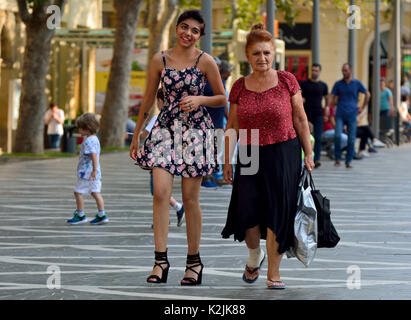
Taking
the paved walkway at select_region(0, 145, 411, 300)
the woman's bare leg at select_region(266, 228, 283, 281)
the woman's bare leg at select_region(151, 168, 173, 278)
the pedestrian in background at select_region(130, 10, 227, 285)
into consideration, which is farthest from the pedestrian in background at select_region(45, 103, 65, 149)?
the woman's bare leg at select_region(266, 228, 283, 281)

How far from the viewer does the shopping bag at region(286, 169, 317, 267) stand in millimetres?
8258

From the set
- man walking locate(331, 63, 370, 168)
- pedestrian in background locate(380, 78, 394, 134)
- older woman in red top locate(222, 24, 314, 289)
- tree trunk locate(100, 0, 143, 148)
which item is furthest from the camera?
pedestrian in background locate(380, 78, 394, 134)

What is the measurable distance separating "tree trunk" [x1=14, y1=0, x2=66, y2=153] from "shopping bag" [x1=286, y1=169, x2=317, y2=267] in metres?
19.9

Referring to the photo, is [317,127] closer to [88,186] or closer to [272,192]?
[88,186]

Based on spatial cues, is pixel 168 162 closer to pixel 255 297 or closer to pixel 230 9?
pixel 255 297

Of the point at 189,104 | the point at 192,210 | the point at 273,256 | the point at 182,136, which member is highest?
the point at 189,104

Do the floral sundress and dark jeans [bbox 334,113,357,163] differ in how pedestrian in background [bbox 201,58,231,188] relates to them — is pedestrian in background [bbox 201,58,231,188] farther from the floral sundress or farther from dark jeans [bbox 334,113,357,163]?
dark jeans [bbox 334,113,357,163]

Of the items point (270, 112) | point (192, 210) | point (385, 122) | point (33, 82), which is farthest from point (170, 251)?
point (385, 122)

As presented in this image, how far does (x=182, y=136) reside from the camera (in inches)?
344

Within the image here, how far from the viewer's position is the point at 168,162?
8.66m

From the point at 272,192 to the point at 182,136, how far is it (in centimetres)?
79

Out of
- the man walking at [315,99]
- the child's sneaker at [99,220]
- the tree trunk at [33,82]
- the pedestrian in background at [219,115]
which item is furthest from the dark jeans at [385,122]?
the child's sneaker at [99,220]
